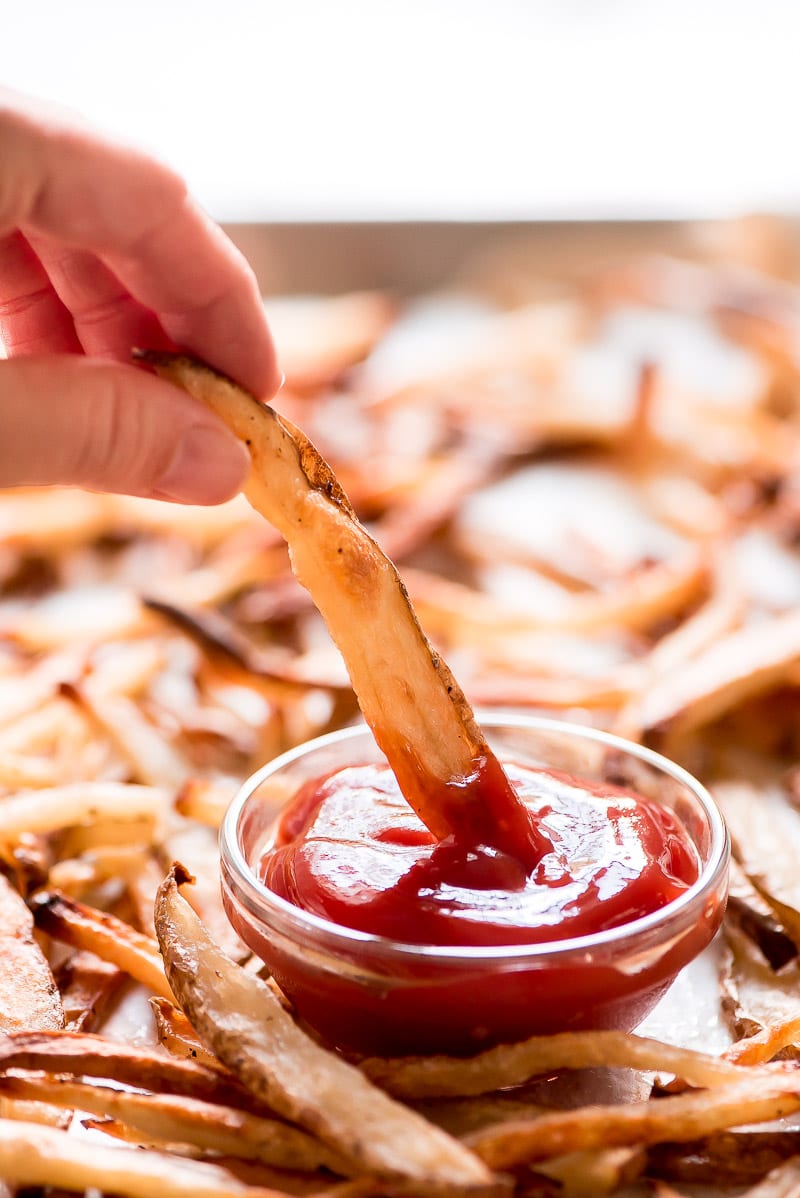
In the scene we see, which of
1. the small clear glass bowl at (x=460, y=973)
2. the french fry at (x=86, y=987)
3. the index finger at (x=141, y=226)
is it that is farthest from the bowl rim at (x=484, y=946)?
the index finger at (x=141, y=226)

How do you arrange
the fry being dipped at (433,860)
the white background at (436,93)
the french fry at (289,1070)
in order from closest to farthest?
the french fry at (289,1070), the fry being dipped at (433,860), the white background at (436,93)

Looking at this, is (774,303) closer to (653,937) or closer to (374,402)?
(374,402)

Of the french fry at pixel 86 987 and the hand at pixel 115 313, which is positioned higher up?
the hand at pixel 115 313

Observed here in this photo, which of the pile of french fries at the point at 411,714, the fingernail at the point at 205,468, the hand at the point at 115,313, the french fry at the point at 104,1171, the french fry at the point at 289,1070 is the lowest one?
the pile of french fries at the point at 411,714

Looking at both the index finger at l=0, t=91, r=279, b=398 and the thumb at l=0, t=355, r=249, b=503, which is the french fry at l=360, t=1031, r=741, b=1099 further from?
the index finger at l=0, t=91, r=279, b=398

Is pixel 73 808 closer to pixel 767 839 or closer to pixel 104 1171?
pixel 104 1171

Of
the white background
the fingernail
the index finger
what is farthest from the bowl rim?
the white background

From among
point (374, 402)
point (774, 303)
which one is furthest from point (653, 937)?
point (774, 303)

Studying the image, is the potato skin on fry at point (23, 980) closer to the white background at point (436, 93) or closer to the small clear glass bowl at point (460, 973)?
the small clear glass bowl at point (460, 973)
